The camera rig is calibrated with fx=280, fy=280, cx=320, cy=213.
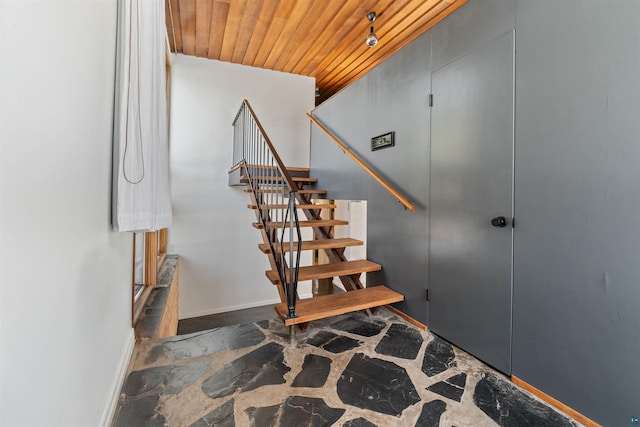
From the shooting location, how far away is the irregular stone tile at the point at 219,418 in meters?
1.34

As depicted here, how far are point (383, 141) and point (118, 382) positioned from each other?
106 inches

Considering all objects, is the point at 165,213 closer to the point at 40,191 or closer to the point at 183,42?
the point at 40,191

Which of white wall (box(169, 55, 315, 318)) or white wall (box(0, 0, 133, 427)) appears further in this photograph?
white wall (box(169, 55, 315, 318))

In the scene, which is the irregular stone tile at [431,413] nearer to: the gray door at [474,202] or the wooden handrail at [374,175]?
the gray door at [474,202]

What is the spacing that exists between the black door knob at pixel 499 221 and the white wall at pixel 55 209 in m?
2.10

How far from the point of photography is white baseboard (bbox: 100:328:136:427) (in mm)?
1277

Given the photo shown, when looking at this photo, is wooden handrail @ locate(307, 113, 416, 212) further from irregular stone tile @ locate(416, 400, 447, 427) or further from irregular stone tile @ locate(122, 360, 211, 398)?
irregular stone tile @ locate(122, 360, 211, 398)

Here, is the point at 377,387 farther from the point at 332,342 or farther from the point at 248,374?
the point at 248,374

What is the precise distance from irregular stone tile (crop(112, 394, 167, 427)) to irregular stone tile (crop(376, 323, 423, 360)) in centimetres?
137

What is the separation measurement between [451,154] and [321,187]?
236 centimetres

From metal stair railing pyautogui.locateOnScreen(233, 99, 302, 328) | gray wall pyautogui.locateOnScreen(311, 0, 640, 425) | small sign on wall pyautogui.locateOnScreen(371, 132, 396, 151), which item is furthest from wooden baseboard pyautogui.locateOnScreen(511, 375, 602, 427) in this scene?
small sign on wall pyautogui.locateOnScreen(371, 132, 396, 151)

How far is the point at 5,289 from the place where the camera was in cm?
60

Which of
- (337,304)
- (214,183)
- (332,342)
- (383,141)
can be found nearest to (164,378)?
(332,342)

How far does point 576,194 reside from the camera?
1.42 meters
